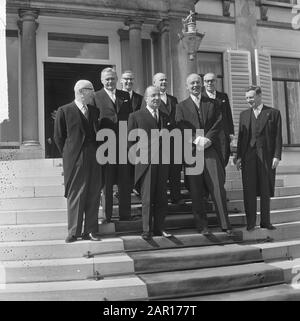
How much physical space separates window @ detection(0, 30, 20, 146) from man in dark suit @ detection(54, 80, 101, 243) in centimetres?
410

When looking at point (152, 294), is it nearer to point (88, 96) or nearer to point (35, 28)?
point (88, 96)

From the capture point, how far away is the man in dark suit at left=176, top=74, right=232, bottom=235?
18.3 ft

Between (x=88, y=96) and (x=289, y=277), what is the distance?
3.13 metres

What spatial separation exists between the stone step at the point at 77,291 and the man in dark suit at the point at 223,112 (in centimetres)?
219

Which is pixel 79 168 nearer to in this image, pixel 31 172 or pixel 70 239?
pixel 70 239

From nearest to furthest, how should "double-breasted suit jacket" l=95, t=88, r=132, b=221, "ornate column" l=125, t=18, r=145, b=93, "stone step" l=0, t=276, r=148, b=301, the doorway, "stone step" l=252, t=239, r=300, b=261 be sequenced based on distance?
"stone step" l=0, t=276, r=148, b=301, "stone step" l=252, t=239, r=300, b=261, "double-breasted suit jacket" l=95, t=88, r=132, b=221, "ornate column" l=125, t=18, r=145, b=93, the doorway

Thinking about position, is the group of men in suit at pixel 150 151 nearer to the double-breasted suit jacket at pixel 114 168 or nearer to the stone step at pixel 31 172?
the double-breasted suit jacket at pixel 114 168

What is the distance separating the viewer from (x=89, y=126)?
540 centimetres

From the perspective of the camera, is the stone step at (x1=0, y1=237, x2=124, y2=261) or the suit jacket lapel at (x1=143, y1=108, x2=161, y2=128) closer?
the stone step at (x1=0, y1=237, x2=124, y2=261)

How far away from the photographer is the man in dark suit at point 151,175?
5.30 meters

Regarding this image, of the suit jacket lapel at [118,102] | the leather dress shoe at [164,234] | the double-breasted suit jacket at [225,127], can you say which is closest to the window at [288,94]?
the double-breasted suit jacket at [225,127]

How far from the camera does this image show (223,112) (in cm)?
630

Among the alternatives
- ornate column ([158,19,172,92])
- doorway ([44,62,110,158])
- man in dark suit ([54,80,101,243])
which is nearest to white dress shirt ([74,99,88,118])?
man in dark suit ([54,80,101,243])

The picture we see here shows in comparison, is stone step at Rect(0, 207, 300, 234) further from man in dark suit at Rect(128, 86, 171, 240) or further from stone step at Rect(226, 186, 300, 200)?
stone step at Rect(226, 186, 300, 200)
